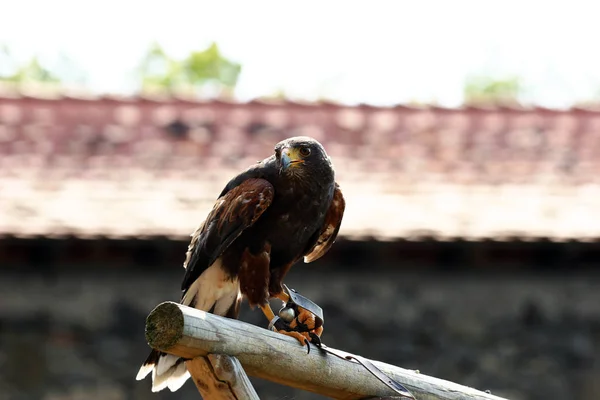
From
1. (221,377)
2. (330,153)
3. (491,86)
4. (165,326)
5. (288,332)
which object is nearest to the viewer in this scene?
(165,326)

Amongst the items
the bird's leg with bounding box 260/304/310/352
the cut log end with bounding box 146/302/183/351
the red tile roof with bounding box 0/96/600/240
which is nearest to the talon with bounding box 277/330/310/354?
the bird's leg with bounding box 260/304/310/352

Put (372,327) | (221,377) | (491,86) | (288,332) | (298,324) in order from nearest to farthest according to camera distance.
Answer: (221,377)
(288,332)
(298,324)
(372,327)
(491,86)

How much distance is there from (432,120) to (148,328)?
744 centimetres

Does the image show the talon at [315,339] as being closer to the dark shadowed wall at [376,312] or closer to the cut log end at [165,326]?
the cut log end at [165,326]

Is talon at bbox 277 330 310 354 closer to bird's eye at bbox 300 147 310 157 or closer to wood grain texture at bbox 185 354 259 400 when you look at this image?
wood grain texture at bbox 185 354 259 400

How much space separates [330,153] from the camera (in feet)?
32.6

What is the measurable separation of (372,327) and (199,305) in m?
4.27

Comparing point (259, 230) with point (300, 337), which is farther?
point (259, 230)

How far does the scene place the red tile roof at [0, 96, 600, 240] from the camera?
338 inches

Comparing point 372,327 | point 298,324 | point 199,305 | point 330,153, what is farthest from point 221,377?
Result: point 330,153

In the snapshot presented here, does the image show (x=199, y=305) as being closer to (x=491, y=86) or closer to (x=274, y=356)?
(x=274, y=356)

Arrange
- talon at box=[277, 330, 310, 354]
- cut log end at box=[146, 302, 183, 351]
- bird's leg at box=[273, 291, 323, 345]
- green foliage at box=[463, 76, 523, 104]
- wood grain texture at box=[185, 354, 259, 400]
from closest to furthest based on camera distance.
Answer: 1. cut log end at box=[146, 302, 183, 351]
2. wood grain texture at box=[185, 354, 259, 400]
3. talon at box=[277, 330, 310, 354]
4. bird's leg at box=[273, 291, 323, 345]
5. green foliage at box=[463, 76, 523, 104]

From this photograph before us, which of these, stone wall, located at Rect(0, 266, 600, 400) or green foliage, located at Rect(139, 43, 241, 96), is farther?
green foliage, located at Rect(139, 43, 241, 96)

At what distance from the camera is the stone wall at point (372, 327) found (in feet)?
29.0
